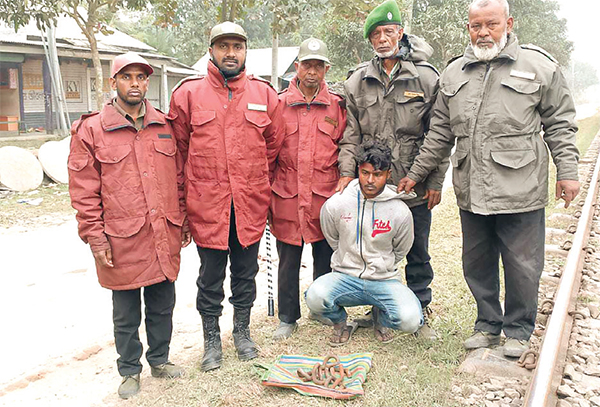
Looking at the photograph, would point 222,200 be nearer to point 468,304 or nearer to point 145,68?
point 145,68

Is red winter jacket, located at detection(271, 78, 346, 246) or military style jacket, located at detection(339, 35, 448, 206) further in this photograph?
red winter jacket, located at detection(271, 78, 346, 246)

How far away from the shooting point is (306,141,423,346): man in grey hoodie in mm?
3789

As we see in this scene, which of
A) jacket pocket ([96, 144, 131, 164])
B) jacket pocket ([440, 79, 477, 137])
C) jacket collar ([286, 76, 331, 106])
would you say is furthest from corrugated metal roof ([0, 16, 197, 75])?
jacket pocket ([440, 79, 477, 137])

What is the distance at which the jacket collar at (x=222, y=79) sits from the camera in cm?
362

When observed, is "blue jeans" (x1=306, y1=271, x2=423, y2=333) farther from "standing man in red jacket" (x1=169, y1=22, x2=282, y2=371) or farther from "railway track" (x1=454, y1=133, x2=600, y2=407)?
"standing man in red jacket" (x1=169, y1=22, x2=282, y2=371)

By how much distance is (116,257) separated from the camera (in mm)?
3309

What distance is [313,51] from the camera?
3865 mm

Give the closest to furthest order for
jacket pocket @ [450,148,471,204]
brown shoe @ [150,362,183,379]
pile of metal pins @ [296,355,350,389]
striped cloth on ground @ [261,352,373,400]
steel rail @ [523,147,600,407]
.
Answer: steel rail @ [523,147,600,407]
striped cloth on ground @ [261,352,373,400]
pile of metal pins @ [296,355,350,389]
jacket pocket @ [450,148,471,204]
brown shoe @ [150,362,183,379]

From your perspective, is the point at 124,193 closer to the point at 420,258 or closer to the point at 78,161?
the point at 78,161

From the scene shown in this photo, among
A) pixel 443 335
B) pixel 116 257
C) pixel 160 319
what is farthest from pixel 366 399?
pixel 116 257

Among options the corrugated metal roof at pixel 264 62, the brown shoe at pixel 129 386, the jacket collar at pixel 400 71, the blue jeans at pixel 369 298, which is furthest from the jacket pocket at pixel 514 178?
the corrugated metal roof at pixel 264 62

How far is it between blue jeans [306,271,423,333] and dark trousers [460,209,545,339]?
467 millimetres

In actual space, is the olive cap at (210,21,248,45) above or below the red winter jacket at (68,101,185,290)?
above

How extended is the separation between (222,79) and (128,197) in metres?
0.99
